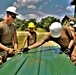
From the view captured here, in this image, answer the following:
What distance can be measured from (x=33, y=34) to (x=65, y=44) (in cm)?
319

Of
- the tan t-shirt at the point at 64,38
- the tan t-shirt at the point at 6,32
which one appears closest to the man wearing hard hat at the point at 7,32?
the tan t-shirt at the point at 6,32

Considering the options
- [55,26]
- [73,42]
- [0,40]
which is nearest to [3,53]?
[0,40]

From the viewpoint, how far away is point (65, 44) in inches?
235

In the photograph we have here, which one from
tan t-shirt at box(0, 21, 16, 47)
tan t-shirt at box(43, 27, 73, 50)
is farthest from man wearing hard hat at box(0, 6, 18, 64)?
tan t-shirt at box(43, 27, 73, 50)

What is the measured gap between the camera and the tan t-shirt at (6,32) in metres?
5.28

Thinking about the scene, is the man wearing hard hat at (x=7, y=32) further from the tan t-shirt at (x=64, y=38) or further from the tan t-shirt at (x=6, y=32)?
the tan t-shirt at (x=64, y=38)

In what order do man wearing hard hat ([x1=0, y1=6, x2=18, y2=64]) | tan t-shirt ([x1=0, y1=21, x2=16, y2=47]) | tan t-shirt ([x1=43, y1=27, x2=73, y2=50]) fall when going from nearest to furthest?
man wearing hard hat ([x1=0, y1=6, x2=18, y2=64]) → tan t-shirt ([x1=0, y1=21, x2=16, y2=47]) → tan t-shirt ([x1=43, y1=27, x2=73, y2=50])

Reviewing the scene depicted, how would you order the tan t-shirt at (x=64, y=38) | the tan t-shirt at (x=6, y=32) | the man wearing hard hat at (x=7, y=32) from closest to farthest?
the man wearing hard hat at (x=7, y=32)
the tan t-shirt at (x=6, y=32)
the tan t-shirt at (x=64, y=38)

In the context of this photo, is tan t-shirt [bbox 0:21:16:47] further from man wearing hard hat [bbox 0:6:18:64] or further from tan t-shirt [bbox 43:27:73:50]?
tan t-shirt [bbox 43:27:73:50]

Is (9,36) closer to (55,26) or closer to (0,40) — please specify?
(0,40)

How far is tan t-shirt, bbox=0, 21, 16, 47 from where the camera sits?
5.28m

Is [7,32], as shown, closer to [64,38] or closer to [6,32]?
[6,32]

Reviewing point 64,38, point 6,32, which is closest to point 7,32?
point 6,32

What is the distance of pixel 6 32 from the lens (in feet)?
17.6
